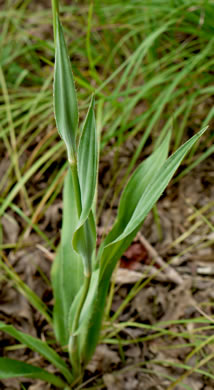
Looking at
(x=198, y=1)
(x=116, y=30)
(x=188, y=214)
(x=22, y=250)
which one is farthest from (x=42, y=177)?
(x=198, y=1)

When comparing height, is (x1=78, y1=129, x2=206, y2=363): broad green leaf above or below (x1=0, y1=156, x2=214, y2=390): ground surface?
above

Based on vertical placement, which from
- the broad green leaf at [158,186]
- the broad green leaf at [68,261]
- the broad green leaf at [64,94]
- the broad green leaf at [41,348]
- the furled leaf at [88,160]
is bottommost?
the broad green leaf at [41,348]

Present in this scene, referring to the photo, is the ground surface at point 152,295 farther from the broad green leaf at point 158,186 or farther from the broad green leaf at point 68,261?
the broad green leaf at point 158,186

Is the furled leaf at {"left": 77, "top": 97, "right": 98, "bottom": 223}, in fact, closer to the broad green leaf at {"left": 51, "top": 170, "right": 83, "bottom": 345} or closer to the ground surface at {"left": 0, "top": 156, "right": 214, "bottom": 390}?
the broad green leaf at {"left": 51, "top": 170, "right": 83, "bottom": 345}

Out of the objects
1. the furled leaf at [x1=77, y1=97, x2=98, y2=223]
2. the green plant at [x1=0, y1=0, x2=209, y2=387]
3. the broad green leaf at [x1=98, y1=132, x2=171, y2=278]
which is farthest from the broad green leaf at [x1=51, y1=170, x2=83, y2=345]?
the furled leaf at [x1=77, y1=97, x2=98, y2=223]

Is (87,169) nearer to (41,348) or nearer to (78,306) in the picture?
(78,306)

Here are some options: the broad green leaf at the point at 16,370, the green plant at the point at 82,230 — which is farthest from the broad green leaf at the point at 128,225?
the broad green leaf at the point at 16,370

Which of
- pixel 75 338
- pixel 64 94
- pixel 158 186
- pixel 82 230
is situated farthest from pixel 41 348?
pixel 64 94
